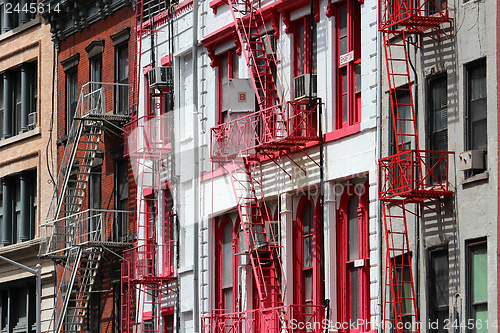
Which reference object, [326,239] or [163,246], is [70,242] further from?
[326,239]

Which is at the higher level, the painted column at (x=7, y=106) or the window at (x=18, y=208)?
the painted column at (x=7, y=106)

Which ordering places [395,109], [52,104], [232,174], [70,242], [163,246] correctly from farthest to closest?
[52,104] → [70,242] → [163,246] → [232,174] → [395,109]

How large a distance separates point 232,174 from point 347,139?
5301 millimetres

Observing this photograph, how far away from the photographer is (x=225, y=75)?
3472 cm

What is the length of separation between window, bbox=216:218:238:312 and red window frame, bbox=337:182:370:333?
5098mm

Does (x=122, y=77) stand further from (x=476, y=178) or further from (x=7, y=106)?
(x=476, y=178)

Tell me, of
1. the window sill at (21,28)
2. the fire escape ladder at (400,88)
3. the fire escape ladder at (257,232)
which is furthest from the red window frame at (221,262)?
the window sill at (21,28)

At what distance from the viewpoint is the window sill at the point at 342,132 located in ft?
93.0

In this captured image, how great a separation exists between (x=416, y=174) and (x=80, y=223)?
17.2 meters

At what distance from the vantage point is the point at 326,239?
95.5ft

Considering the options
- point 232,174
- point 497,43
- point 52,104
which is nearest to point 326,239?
point 232,174

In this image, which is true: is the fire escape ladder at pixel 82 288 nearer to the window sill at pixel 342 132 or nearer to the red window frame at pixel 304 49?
the red window frame at pixel 304 49

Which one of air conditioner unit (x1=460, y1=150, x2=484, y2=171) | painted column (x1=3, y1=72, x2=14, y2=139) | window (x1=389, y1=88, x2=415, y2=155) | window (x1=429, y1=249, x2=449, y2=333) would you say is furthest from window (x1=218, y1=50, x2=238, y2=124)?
painted column (x1=3, y1=72, x2=14, y2=139)

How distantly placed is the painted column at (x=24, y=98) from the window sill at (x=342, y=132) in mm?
20055
